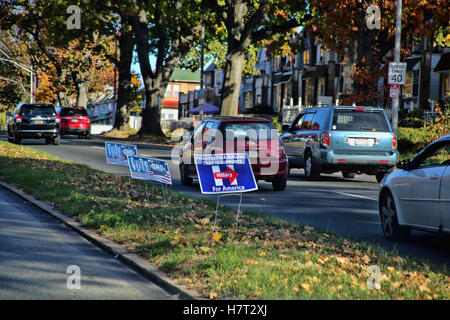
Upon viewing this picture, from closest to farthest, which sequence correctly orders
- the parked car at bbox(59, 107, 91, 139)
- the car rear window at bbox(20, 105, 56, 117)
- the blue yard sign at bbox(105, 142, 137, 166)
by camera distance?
the blue yard sign at bbox(105, 142, 137, 166)
the car rear window at bbox(20, 105, 56, 117)
the parked car at bbox(59, 107, 91, 139)

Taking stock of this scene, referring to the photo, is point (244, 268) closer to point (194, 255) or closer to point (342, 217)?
point (194, 255)

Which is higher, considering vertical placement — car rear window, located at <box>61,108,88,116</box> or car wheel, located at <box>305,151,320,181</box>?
car rear window, located at <box>61,108,88,116</box>

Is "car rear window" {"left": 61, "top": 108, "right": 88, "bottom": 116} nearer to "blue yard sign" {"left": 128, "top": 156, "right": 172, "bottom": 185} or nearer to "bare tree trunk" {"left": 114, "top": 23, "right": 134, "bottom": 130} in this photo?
"bare tree trunk" {"left": 114, "top": 23, "right": 134, "bottom": 130}

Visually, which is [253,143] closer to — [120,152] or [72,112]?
[120,152]

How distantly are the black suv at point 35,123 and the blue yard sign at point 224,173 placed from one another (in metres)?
22.8

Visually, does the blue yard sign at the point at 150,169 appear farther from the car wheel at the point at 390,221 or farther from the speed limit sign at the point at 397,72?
the speed limit sign at the point at 397,72

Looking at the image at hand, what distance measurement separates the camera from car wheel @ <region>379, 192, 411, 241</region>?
29.4ft

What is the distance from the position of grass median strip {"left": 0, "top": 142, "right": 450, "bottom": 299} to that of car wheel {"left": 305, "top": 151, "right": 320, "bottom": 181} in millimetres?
5609

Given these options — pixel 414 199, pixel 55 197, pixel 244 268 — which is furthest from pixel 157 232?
pixel 55 197

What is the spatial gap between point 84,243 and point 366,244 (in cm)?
355

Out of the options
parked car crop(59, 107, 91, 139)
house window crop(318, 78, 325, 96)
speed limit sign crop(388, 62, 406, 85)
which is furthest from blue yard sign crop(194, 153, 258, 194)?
house window crop(318, 78, 325, 96)

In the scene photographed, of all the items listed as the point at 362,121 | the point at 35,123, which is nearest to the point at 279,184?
the point at 362,121

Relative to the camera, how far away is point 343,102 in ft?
95.6

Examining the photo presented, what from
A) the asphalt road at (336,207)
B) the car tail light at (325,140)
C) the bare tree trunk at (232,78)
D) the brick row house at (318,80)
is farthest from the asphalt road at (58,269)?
the bare tree trunk at (232,78)
